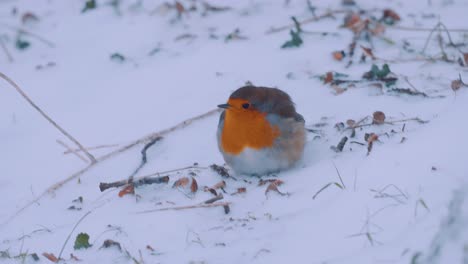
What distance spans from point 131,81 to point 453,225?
3900mm

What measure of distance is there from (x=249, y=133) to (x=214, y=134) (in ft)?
2.40

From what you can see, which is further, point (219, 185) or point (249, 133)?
point (249, 133)

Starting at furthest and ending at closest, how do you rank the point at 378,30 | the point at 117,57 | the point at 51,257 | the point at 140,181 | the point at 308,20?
the point at 308,20, the point at 117,57, the point at 378,30, the point at 140,181, the point at 51,257

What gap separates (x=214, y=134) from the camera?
554cm

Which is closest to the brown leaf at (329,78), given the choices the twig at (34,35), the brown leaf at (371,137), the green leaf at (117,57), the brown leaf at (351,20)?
the brown leaf at (351,20)

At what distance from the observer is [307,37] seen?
6.67 metres

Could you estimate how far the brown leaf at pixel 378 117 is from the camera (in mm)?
5094

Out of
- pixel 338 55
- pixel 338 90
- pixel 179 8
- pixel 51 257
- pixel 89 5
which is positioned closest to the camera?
pixel 51 257

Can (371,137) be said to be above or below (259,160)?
above

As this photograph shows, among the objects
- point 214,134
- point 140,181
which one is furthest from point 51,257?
point 214,134

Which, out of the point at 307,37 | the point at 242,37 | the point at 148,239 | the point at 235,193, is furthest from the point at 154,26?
the point at 148,239

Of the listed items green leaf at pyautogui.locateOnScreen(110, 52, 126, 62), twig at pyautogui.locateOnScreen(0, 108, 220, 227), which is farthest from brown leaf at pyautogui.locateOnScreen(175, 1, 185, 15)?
twig at pyautogui.locateOnScreen(0, 108, 220, 227)

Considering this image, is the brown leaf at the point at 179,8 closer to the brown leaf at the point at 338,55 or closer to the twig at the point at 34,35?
the twig at the point at 34,35

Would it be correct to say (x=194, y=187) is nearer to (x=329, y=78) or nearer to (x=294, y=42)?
(x=329, y=78)
